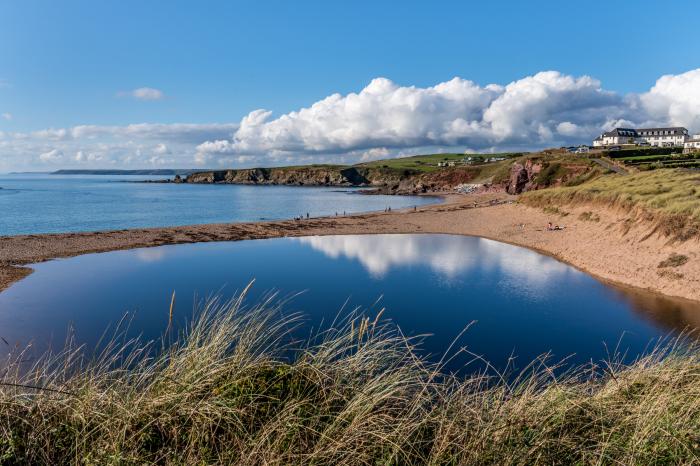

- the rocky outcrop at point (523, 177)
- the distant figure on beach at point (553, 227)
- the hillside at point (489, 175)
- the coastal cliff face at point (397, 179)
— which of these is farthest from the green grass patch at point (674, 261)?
the coastal cliff face at point (397, 179)

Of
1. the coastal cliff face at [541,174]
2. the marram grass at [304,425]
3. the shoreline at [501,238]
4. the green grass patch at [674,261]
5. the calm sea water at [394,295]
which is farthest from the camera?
the coastal cliff face at [541,174]

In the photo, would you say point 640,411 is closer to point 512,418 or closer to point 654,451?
point 654,451

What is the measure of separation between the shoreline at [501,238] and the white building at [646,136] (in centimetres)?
8730

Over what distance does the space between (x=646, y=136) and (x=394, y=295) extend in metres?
145

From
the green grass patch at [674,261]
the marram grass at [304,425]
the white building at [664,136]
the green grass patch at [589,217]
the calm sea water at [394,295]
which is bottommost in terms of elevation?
the calm sea water at [394,295]

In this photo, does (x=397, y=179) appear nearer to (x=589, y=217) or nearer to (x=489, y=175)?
(x=489, y=175)

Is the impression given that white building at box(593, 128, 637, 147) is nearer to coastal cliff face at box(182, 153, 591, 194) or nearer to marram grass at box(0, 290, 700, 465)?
coastal cliff face at box(182, 153, 591, 194)

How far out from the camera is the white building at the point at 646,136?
12825cm

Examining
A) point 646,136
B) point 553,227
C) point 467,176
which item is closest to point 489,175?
point 467,176

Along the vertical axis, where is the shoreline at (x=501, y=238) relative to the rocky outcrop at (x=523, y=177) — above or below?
below

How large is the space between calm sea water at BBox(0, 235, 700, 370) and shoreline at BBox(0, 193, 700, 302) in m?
1.90

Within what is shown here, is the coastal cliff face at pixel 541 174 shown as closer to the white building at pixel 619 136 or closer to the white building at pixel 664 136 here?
the white building at pixel 619 136

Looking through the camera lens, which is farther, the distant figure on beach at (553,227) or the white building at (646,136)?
the white building at (646,136)

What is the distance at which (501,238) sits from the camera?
4659cm
